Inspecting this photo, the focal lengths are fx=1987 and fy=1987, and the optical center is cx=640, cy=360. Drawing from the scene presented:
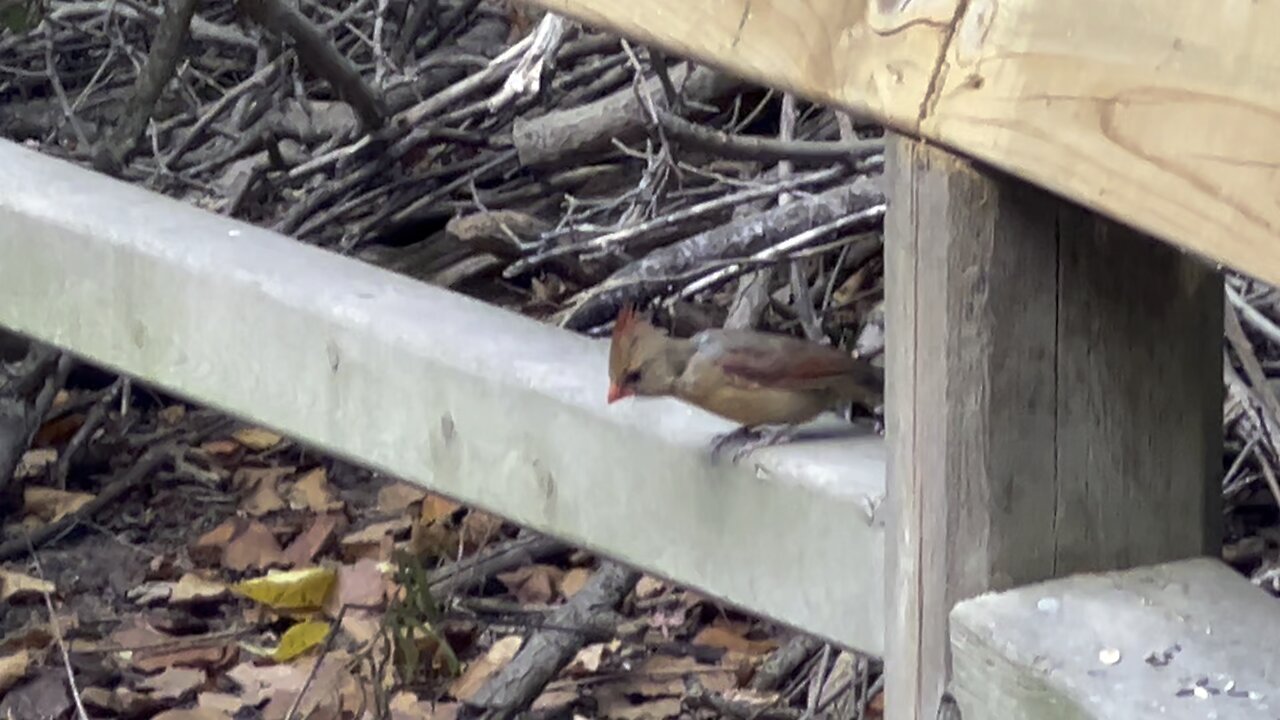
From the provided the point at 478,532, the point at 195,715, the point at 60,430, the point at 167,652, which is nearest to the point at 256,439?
the point at 60,430

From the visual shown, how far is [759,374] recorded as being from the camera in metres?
2.44

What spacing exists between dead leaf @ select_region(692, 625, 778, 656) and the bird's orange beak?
6.32 feet

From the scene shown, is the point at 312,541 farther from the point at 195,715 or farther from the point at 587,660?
the point at 587,660

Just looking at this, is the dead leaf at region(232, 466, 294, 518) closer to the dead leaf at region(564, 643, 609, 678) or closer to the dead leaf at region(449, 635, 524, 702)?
the dead leaf at region(449, 635, 524, 702)

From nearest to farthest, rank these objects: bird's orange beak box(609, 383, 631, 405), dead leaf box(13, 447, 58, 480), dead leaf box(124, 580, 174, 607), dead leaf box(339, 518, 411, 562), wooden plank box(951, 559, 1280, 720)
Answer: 1. wooden plank box(951, 559, 1280, 720)
2. bird's orange beak box(609, 383, 631, 405)
3. dead leaf box(124, 580, 174, 607)
4. dead leaf box(339, 518, 411, 562)
5. dead leaf box(13, 447, 58, 480)

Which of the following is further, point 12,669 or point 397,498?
point 397,498

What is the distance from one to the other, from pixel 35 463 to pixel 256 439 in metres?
0.49

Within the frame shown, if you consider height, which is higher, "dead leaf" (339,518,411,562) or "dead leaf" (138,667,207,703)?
"dead leaf" (339,518,411,562)

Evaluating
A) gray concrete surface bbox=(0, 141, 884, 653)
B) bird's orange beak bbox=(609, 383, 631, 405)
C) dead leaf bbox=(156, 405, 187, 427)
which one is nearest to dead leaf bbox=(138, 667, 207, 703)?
dead leaf bbox=(156, 405, 187, 427)

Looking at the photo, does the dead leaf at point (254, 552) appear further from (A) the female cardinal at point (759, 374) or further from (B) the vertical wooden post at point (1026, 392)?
(B) the vertical wooden post at point (1026, 392)

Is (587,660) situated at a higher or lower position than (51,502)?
higher

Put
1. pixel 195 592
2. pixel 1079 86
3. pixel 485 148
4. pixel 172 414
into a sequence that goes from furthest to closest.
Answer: pixel 172 414
pixel 485 148
pixel 195 592
pixel 1079 86

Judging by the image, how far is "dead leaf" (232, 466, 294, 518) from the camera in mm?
4324

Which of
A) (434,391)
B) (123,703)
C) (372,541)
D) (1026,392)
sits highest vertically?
(1026,392)
